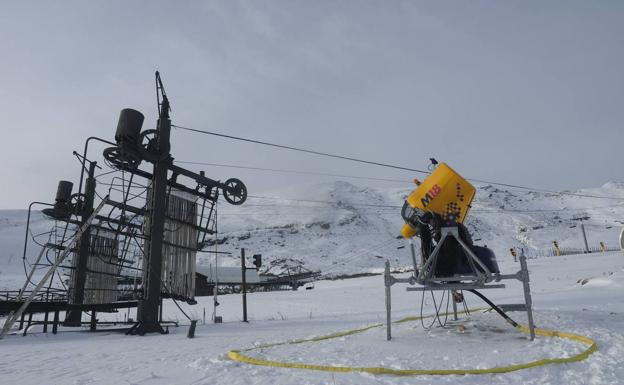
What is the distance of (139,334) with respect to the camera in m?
10.8

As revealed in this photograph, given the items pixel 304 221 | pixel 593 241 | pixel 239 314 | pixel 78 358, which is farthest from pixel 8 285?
pixel 304 221

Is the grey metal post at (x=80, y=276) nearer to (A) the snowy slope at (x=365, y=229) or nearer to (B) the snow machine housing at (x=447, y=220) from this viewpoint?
(B) the snow machine housing at (x=447, y=220)

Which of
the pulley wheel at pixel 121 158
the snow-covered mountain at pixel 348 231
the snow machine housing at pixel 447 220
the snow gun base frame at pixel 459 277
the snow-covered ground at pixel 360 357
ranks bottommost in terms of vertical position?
the snow-covered ground at pixel 360 357

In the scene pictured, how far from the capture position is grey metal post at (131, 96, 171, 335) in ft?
36.6

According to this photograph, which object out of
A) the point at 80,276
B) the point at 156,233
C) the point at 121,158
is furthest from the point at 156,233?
the point at 80,276

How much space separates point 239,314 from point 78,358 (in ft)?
49.0

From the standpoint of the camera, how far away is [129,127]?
11781 mm

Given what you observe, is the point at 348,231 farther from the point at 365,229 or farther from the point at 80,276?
the point at 80,276

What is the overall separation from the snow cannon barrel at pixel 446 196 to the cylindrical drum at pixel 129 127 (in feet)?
27.3

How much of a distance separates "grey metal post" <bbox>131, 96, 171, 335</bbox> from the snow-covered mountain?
234 ft

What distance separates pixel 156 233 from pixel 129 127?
3.10m

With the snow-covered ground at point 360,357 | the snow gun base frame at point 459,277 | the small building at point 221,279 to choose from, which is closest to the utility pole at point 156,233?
the snow-covered ground at point 360,357

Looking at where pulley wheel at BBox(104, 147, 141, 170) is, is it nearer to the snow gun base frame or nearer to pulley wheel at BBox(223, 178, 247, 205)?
pulley wheel at BBox(223, 178, 247, 205)

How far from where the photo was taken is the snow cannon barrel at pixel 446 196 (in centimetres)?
740
